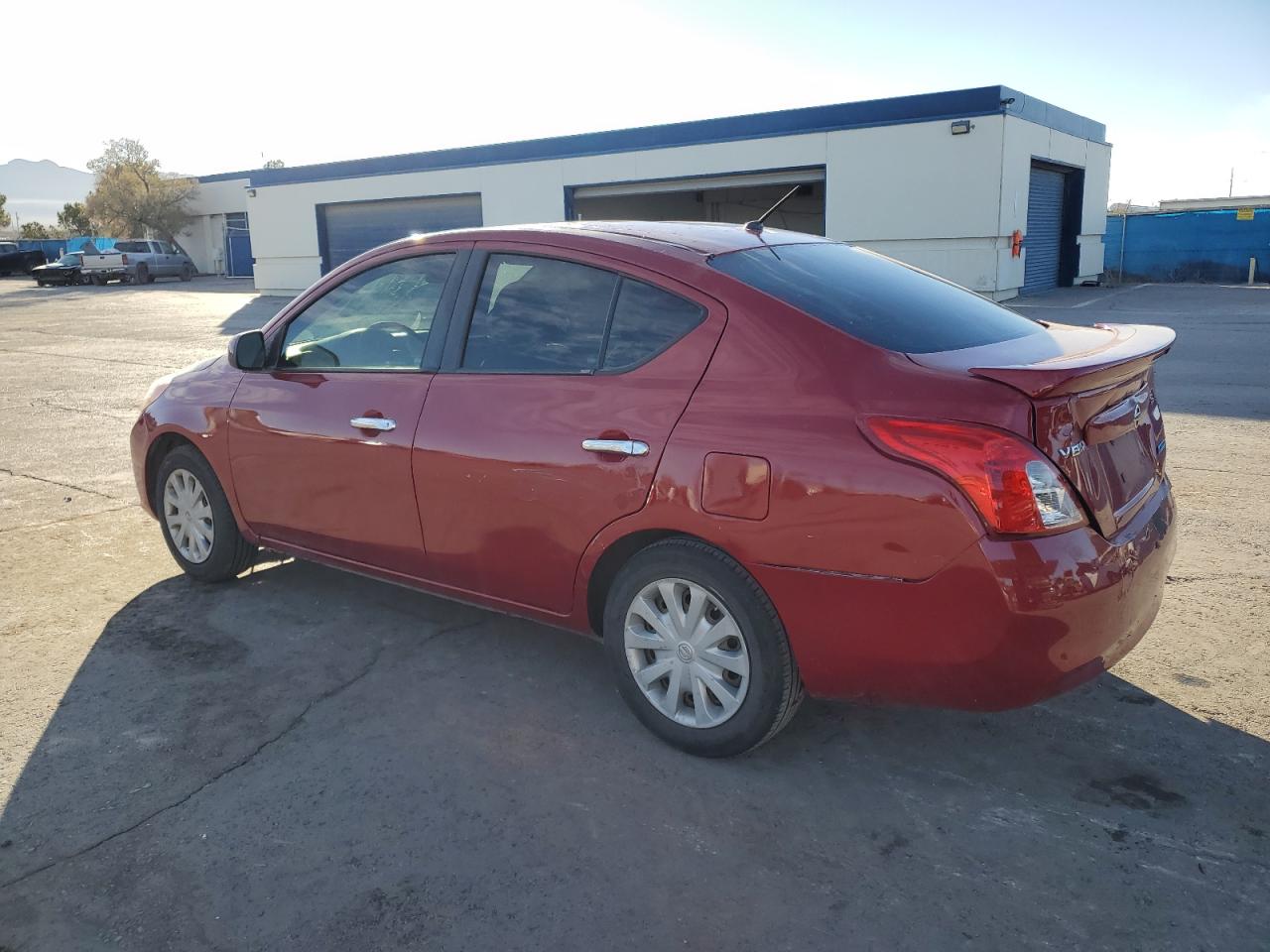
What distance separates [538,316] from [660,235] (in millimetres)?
536

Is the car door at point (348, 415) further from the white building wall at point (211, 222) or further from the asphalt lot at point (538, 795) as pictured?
the white building wall at point (211, 222)

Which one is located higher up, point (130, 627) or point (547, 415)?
point (547, 415)

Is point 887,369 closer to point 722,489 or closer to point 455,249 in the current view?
point 722,489

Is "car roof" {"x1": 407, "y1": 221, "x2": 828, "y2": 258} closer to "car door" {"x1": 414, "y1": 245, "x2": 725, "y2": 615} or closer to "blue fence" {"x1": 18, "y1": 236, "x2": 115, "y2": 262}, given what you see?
"car door" {"x1": 414, "y1": 245, "x2": 725, "y2": 615}

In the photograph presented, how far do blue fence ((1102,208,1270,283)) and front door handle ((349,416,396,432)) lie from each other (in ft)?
93.5

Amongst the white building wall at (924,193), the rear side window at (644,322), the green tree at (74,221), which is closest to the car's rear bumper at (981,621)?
the rear side window at (644,322)

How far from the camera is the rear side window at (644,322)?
3357 millimetres

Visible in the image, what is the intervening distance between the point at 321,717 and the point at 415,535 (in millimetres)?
766

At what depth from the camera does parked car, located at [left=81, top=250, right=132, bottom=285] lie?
4094 cm

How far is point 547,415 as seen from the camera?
3.53 meters

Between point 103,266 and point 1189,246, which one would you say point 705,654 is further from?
point 103,266

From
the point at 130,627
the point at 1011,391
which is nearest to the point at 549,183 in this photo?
the point at 130,627

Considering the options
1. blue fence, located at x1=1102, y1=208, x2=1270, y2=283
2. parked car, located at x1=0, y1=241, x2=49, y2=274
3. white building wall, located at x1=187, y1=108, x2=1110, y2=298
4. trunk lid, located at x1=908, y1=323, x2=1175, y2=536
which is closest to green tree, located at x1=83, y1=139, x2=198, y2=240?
parked car, located at x1=0, y1=241, x2=49, y2=274

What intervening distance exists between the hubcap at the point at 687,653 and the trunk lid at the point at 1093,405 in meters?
1.02
